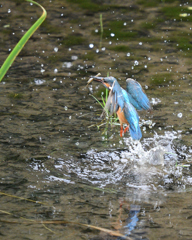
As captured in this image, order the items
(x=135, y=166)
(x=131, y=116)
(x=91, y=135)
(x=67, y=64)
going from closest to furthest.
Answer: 1. (x=131, y=116)
2. (x=135, y=166)
3. (x=91, y=135)
4. (x=67, y=64)

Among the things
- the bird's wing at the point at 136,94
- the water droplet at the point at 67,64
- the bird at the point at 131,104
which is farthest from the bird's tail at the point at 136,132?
the water droplet at the point at 67,64

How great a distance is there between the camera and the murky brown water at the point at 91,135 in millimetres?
2281

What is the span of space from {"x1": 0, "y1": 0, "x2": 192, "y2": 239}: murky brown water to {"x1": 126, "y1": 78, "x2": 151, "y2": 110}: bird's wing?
0.39m

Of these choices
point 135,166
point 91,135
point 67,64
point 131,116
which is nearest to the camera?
point 131,116

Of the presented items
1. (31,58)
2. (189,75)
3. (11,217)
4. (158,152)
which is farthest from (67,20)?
(11,217)

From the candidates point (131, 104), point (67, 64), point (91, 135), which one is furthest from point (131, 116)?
point (67, 64)

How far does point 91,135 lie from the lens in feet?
11.0

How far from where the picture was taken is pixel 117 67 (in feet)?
15.3

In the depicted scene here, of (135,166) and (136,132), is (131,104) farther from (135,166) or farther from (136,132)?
(135,166)

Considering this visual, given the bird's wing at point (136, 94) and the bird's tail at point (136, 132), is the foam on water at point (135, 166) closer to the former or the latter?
the bird's tail at point (136, 132)

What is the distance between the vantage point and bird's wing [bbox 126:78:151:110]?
2.77 metres

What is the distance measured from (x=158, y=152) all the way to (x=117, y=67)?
1.87 meters

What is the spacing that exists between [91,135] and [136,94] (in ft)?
2.32

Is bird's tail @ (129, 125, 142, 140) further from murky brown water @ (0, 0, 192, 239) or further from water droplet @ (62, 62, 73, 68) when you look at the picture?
water droplet @ (62, 62, 73, 68)
